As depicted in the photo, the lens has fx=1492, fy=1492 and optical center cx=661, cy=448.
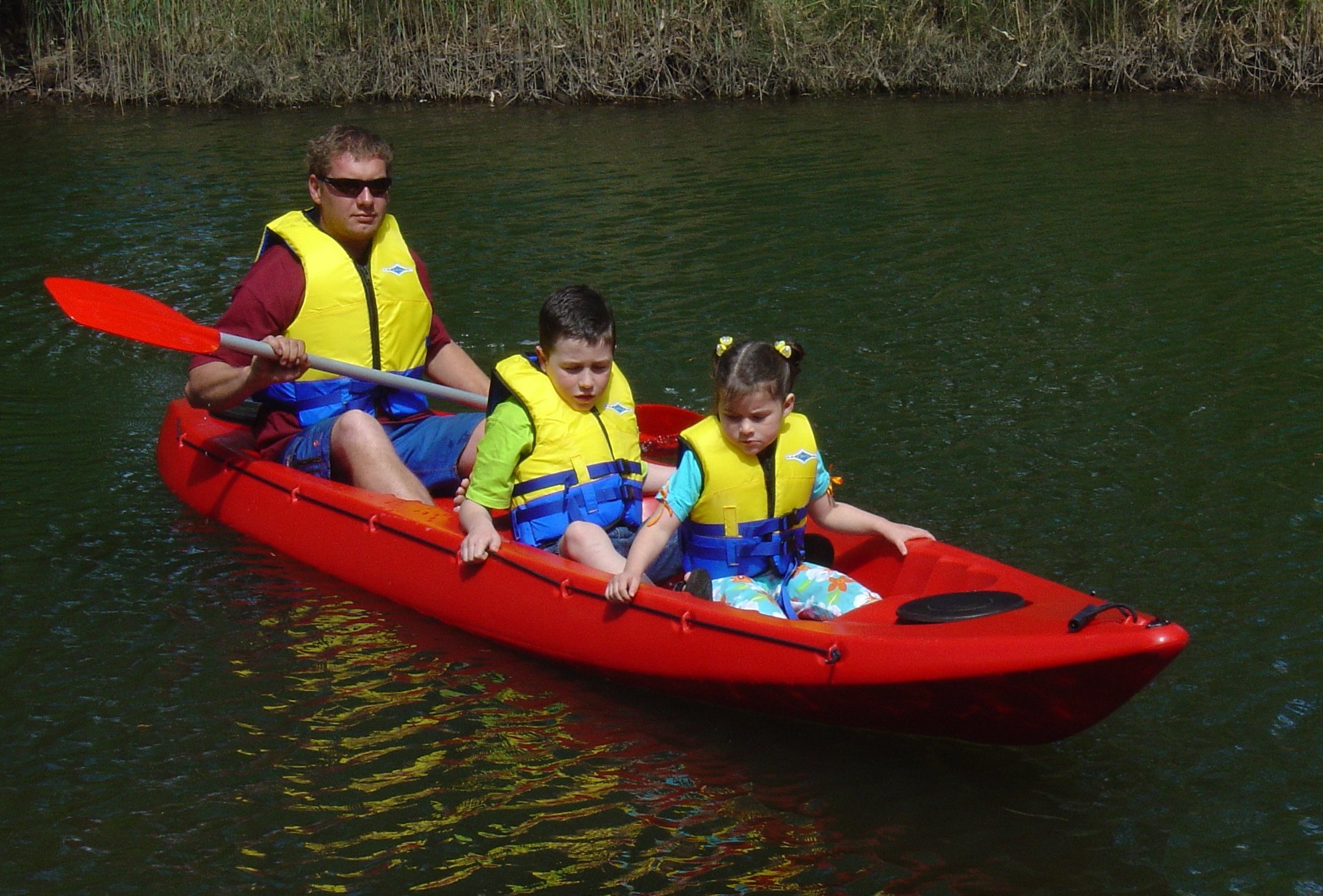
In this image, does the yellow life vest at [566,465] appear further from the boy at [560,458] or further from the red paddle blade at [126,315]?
the red paddle blade at [126,315]

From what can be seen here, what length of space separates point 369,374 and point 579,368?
90cm

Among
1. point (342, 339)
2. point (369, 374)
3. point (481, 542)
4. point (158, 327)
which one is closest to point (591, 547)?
point (481, 542)

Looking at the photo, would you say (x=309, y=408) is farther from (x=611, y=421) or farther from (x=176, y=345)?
(x=611, y=421)

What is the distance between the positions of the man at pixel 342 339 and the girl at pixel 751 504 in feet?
3.54

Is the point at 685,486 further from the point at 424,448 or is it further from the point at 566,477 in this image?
the point at 424,448

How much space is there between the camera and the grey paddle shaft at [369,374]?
14.1 ft

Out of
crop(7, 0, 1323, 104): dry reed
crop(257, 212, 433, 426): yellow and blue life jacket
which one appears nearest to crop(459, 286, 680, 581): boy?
crop(257, 212, 433, 426): yellow and blue life jacket

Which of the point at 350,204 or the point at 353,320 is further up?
the point at 350,204

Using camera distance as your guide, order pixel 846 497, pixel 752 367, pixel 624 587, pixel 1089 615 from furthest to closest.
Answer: pixel 846 497 < pixel 624 587 < pixel 752 367 < pixel 1089 615

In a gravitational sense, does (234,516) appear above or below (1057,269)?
below

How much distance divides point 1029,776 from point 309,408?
8.24ft

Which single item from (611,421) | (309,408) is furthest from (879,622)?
(309,408)

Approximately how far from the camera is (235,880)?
3.14 metres

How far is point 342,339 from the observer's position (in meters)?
4.61
